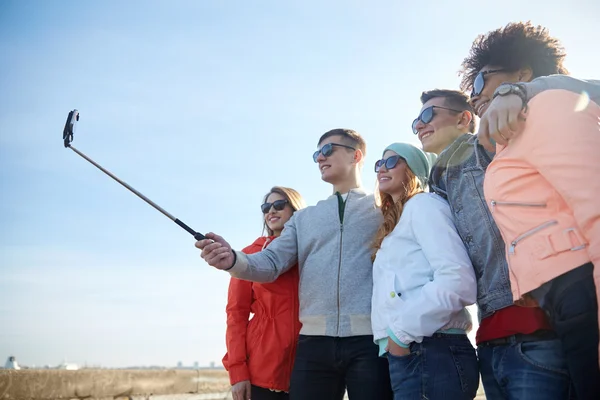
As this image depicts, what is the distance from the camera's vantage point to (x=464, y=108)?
10.3 feet

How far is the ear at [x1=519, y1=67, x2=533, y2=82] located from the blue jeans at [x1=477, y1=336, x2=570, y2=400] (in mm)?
1185

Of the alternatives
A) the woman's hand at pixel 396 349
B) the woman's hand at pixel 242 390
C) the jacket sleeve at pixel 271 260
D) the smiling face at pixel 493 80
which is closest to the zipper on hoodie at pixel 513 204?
the smiling face at pixel 493 80

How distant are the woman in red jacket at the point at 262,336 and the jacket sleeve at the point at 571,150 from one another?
2.24 m

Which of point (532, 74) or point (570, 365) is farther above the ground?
point (532, 74)

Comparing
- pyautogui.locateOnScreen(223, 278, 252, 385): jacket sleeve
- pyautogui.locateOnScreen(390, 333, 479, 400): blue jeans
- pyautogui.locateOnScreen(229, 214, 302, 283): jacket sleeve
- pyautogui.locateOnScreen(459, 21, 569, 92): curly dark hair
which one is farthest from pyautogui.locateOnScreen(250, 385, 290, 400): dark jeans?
pyautogui.locateOnScreen(459, 21, 569, 92): curly dark hair

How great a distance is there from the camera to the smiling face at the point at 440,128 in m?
3.08

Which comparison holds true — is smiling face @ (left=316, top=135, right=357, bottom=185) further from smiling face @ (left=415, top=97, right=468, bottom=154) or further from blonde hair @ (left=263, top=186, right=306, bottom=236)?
smiling face @ (left=415, top=97, right=468, bottom=154)

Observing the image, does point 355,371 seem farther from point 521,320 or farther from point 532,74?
point 532,74

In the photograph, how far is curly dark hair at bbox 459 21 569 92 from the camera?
2506 mm

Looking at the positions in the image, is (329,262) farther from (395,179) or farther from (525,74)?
(525,74)

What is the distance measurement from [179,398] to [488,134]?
5.11 meters

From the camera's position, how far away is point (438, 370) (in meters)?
2.38

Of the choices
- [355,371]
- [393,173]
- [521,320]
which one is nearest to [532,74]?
[393,173]

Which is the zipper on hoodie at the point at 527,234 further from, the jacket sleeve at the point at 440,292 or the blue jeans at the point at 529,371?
the jacket sleeve at the point at 440,292
